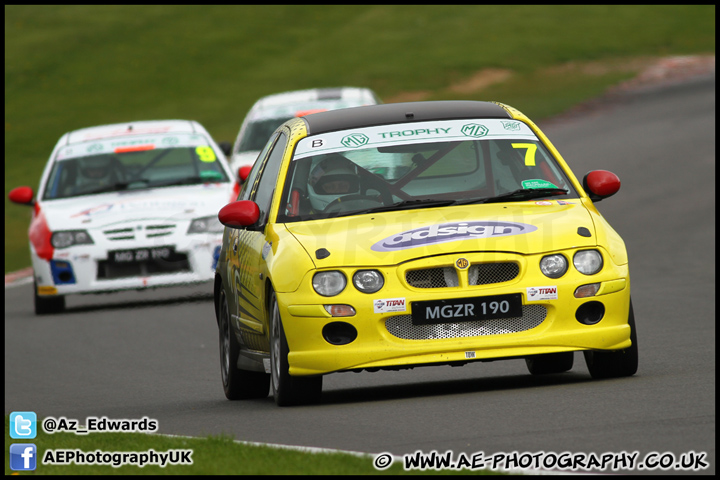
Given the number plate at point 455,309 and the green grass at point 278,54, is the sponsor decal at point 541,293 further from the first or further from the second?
the green grass at point 278,54

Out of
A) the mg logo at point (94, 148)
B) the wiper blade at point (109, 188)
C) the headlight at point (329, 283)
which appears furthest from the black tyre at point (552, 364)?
the mg logo at point (94, 148)

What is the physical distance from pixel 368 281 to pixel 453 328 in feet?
1.70

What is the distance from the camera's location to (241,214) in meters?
9.45

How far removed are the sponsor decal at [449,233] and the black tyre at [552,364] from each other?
1.33 metres

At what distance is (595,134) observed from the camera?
3173 centimetres

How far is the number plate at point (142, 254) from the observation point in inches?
647

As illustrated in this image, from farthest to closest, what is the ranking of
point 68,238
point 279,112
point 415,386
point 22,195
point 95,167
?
point 279,112 → point 95,167 → point 22,195 → point 68,238 → point 415,386

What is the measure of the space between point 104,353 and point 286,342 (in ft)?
16.3

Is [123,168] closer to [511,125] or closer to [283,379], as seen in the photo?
[511,125]

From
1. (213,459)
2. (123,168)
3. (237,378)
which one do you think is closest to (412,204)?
(237,378)

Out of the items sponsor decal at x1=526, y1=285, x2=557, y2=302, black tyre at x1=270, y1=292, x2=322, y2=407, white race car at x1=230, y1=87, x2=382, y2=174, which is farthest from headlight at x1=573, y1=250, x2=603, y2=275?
white race car at x1=230, y1=87, x2=382, y2=174

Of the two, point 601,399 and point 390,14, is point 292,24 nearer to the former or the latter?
point 390,14

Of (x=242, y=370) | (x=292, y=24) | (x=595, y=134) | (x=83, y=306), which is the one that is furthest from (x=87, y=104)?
(x=242, y=370)

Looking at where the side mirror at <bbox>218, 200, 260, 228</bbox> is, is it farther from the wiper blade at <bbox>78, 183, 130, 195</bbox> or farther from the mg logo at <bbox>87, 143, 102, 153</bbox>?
the mg logo at <bbox>87, 143, 102, 153</bbox>
